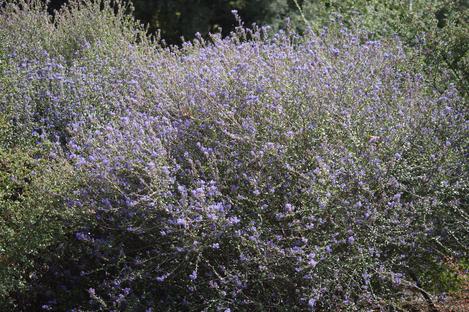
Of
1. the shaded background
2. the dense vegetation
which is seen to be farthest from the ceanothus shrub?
the shaded background

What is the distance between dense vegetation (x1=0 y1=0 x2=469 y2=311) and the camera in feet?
10.9

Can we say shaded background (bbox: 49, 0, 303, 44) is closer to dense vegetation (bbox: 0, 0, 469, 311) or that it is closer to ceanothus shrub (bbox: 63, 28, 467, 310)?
dense vegetation (bbox: 0, 0, 469, 311)

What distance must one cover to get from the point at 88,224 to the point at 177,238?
0.63m

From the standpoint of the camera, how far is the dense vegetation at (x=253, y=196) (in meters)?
3.31

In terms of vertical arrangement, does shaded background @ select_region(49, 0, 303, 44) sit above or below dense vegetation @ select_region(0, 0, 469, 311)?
above

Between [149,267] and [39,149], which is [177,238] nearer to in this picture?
[149,267]

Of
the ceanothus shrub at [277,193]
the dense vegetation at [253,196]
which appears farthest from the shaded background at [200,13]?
the ceanothus shrub at [277,193]

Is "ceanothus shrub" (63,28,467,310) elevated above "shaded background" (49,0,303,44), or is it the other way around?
"shaded background" (49,0,303,44)

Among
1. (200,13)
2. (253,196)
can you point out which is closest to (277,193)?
(253,196)

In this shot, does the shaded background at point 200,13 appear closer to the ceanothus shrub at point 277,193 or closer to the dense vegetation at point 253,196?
the dense vegetation at point 253,196

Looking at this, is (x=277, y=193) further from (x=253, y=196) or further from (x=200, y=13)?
(x=200, y=13)

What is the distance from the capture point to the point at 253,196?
346cm

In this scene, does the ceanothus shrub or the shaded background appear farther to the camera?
the shaded background

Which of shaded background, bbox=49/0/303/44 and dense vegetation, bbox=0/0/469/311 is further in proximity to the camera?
shaded background, bbox=49/0/303/44
